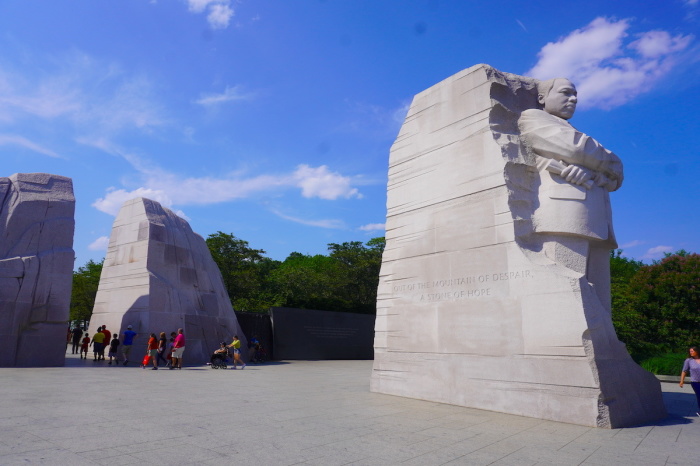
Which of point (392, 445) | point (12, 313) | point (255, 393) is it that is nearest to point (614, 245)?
point (392, 445)

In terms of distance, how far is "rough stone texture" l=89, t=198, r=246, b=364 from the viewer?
57.8 ft

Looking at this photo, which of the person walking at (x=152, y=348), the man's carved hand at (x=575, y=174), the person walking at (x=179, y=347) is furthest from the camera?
the person walking at (x=152, y=348)

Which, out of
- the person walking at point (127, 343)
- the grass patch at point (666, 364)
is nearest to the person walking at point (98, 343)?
the person walking at point (127, 343)

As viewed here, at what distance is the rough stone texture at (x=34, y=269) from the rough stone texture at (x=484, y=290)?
10.8 meters

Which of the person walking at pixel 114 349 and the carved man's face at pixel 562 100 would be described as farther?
the person walking at pixel 114 349

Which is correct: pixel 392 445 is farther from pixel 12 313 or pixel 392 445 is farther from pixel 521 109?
pixel 12 313

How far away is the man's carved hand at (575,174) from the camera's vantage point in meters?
8.52

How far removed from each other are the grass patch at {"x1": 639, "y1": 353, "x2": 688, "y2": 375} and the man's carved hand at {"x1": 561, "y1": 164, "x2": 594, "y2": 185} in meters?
12.0

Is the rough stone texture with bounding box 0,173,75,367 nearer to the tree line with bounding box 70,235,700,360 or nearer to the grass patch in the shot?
the tree line with bounding box 70,235,700,360

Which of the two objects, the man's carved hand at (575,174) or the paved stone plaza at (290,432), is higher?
the man's carved hand at (575,174)

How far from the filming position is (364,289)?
41406mm

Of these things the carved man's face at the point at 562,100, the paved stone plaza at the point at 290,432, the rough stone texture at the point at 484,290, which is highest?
the carved man's face at the point at 562,100

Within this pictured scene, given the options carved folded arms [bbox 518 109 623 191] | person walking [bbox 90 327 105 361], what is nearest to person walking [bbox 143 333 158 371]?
person walking [bbox 90 327 105 361]

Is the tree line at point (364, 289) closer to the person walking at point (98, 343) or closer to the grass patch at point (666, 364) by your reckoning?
the grass patch at point (666, 364)
